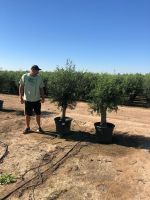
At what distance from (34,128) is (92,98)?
228cm

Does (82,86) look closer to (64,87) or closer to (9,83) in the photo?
(64,87)

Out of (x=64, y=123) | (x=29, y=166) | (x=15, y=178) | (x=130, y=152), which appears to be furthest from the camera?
(x=64, y=123)

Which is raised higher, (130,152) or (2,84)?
(2,84)

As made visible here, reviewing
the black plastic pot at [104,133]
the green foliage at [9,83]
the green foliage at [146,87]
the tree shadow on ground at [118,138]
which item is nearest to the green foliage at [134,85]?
the green foliage at [146,87]

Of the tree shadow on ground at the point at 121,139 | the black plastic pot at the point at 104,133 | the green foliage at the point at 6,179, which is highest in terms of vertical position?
the black plastic pot at the point at 104,133

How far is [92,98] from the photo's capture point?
8.59 metres

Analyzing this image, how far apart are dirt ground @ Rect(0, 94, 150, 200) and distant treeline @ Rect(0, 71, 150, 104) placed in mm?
1248

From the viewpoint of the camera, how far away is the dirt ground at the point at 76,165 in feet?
18.0

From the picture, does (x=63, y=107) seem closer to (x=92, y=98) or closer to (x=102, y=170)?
(x=92, y=98)

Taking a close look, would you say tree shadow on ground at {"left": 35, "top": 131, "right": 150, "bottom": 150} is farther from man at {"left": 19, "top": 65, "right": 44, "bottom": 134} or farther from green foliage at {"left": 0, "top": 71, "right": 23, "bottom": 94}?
green foliage at {"left": 0, "top": 71, "right": 23, "bottom": 94}

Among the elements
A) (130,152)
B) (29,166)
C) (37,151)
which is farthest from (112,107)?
(29,166)

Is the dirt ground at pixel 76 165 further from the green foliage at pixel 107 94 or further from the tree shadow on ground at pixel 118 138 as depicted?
the green foliage at pixel 107 94

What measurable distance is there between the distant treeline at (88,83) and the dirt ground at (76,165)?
49.1 inches

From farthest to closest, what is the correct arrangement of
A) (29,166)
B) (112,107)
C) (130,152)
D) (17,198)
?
(112,107), (130,152), (29,166), (17,198)
